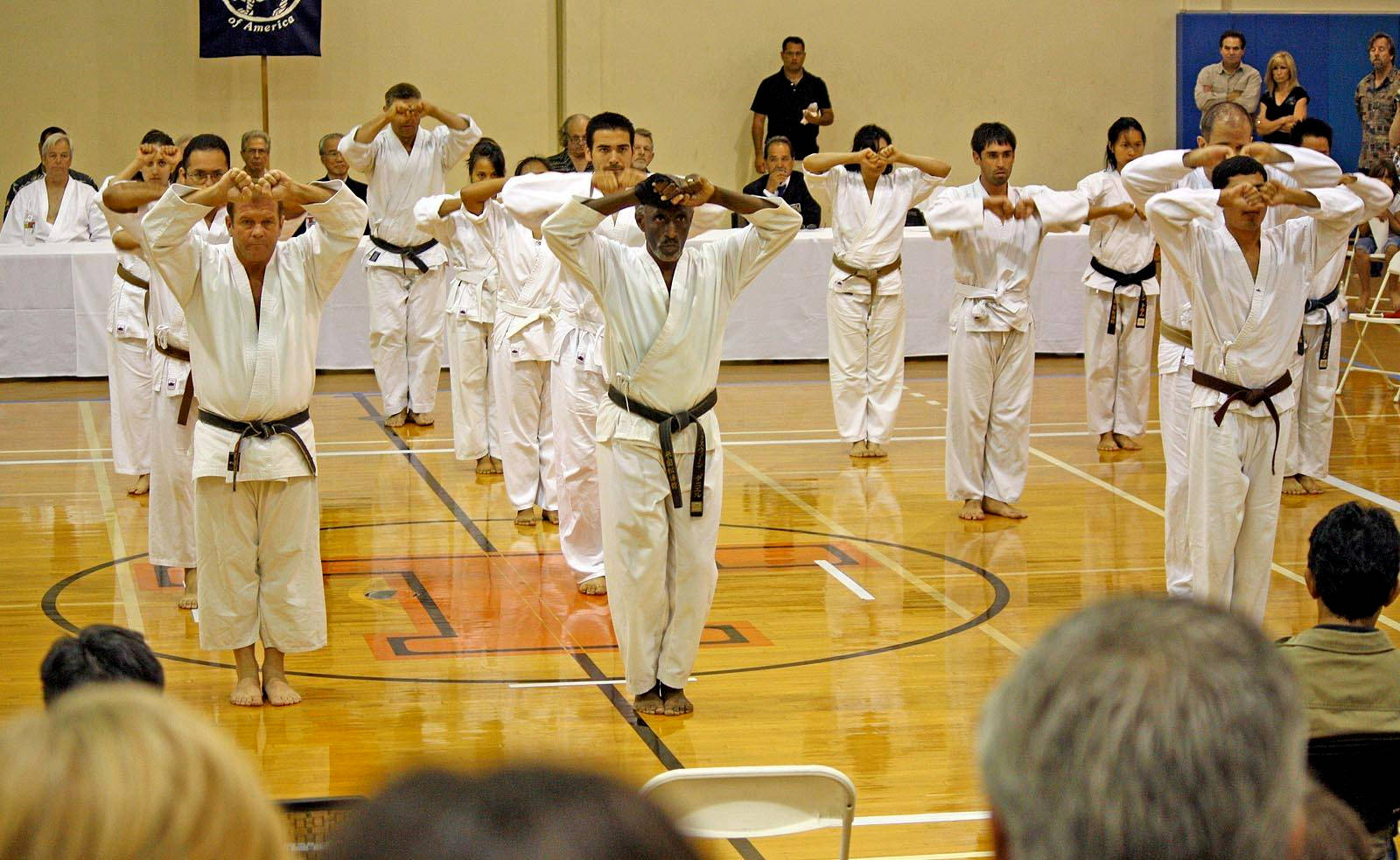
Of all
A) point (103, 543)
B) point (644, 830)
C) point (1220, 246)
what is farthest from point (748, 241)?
point (644, 830)

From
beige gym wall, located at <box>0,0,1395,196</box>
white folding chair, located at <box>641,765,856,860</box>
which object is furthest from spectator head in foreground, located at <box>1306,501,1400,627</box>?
beige gym wall, located at <box>0,0,1395,196</box>

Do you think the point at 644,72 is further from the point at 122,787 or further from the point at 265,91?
the point at 122,787

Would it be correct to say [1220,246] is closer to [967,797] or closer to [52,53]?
[967,797]

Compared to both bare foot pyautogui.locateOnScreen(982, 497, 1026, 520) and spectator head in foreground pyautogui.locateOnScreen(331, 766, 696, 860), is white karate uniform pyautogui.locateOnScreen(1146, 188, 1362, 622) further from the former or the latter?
spectator head in foreground pyautogui.locateOnScreen(331, 766, 696, 860)

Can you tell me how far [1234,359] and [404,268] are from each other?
23.0 ft

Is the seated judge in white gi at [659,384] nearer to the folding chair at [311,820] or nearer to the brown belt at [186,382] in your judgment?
the brown belt at [186,382]

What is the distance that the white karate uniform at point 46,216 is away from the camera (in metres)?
13.9

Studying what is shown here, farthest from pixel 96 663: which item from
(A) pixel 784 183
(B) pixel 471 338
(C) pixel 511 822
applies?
(A) pixel 784 183

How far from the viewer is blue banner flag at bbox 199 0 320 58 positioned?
53.7 ft

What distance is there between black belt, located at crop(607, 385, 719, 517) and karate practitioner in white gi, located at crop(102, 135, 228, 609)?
209 cm

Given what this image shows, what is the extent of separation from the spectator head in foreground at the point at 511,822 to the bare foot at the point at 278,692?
5.13 meters

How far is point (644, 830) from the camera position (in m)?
1.05

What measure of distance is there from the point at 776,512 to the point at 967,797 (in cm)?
410

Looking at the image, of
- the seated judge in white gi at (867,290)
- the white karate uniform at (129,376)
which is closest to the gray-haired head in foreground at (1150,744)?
the white karate uniform at (129,376)
